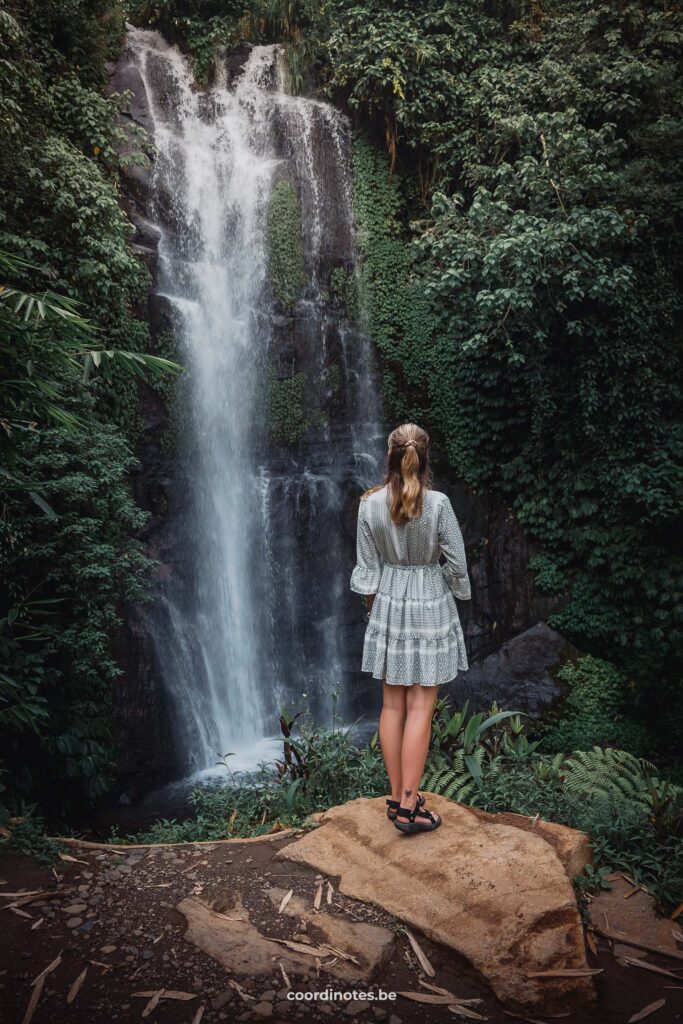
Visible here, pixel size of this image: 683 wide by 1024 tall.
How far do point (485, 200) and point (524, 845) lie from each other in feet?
29.2

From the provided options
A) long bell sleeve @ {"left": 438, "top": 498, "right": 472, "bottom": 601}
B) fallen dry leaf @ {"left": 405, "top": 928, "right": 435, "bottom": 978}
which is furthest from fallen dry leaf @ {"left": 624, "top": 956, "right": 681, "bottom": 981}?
long bell sleeve @ {"left": 438, "top": 498, "right": 472, "bottom": 601}

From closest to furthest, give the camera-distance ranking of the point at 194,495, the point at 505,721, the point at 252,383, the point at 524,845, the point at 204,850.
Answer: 1. the point at 524,845
2. the point at 204,850
3. the point at 505,721
4. the point at 194,495
5. the point at 252,383

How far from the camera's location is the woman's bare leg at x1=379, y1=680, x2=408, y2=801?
138 inches

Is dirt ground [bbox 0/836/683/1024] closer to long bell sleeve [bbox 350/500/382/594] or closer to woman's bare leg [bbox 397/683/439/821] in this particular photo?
woman's bare leg [bbox 397/683/439/821]

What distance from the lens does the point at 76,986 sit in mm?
2441

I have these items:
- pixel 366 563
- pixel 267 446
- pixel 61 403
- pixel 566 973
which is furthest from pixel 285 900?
pixel 267 446

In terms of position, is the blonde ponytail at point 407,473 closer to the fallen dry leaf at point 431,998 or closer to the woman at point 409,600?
the woman at point 409,600

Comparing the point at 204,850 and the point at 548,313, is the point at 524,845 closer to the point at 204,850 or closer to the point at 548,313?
the point at 204,850

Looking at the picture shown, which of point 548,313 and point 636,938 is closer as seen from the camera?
point 636,938

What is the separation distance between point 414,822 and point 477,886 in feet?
1.54

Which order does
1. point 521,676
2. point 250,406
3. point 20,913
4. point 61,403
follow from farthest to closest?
point 250,406 < point 521,676 < point 61,403 < point 20,913

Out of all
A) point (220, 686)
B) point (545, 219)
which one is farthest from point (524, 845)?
point (545, 219)

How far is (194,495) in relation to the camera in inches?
361

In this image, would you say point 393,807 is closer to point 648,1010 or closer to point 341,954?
point 341,954
